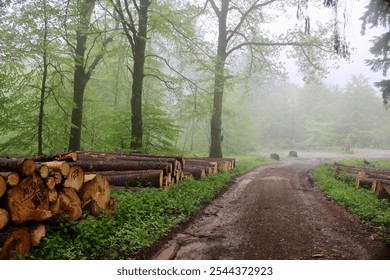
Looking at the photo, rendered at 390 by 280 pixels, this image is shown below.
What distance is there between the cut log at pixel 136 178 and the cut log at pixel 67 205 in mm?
2515

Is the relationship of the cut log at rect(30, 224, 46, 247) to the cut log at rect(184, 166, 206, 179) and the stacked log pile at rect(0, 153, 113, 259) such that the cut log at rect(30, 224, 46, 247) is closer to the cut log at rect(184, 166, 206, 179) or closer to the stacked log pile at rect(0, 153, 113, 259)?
the stacked log pile at rect(0, 153, 113, 259)

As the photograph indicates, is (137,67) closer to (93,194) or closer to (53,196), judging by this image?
(93,194)

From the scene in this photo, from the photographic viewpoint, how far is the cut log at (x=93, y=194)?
560cm

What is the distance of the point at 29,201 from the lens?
4492 mm

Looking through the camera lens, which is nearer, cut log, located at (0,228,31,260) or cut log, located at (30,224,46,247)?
cut log, located at (0,228,31,260)

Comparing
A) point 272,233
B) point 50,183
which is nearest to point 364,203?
point 272,233

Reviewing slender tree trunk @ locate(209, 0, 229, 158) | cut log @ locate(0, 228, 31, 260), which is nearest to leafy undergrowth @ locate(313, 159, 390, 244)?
cut log @ locate(0, 228, 31, 260)

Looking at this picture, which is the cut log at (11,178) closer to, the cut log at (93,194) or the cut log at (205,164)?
the cut log at (93,194)

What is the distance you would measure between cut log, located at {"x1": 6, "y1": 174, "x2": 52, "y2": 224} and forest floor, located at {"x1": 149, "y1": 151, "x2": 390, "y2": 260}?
1.83 metres

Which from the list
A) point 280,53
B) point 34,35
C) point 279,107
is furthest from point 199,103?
point 279,107

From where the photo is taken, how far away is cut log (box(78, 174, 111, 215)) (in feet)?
18.4

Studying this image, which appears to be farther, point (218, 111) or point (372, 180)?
point (218, 111)

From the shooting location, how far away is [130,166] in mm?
8734

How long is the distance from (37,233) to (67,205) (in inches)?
30.2
